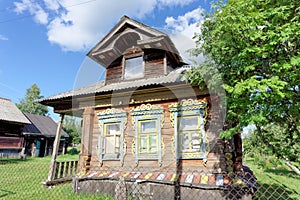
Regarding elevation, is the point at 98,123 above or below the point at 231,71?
below

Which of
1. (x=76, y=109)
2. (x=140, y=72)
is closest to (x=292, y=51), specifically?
(x=140, y=72)

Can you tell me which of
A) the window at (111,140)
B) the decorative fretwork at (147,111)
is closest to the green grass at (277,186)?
the decorative fretwork at (147,111)

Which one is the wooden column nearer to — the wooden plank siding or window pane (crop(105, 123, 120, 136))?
the wooden plank siding

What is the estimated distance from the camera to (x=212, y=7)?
498cm

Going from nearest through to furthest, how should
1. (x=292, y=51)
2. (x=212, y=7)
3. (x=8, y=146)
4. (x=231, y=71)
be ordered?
1. (x=292, y=51)
2. (x=231, y=71)
3. (x=212, y=7)
4. (x=8, y=146)

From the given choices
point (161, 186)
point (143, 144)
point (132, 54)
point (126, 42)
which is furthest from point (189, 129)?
point (126, 42)

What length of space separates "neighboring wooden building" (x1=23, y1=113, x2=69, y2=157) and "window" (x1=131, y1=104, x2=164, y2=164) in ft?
71.6

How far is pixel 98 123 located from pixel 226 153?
15.9ft

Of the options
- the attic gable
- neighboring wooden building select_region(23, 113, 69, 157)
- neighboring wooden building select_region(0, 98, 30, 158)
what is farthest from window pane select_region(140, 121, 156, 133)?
neighboring wooden building select_region(23, 113, 69, 157)

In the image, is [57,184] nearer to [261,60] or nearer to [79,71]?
[79,71]

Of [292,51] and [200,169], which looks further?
[200,169]

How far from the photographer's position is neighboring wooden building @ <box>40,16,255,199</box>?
6.18 meters

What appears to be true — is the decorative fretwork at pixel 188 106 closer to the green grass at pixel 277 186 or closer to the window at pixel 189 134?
the window at pixel 189 134

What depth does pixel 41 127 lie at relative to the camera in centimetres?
2883
